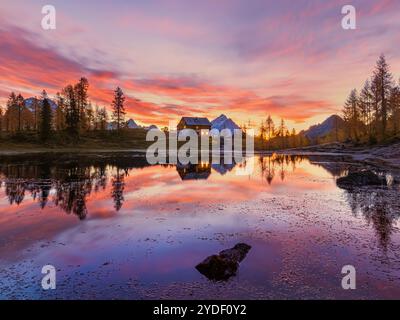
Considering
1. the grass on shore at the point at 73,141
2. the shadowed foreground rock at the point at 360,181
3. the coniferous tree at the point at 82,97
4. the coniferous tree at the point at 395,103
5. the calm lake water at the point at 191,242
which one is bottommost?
the calm lake water at the point at 191,242

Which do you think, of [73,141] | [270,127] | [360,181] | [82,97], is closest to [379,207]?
[360,181]

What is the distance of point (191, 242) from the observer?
1176cm

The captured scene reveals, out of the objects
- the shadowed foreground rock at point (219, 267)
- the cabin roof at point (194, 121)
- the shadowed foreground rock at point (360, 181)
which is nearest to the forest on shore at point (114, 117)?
the cabin roof at point (194, 121)

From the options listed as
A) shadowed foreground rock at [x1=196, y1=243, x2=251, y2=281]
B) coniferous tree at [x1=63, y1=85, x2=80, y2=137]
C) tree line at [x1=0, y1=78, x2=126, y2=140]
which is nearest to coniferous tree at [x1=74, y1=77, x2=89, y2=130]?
tree line at [x1=0, y1=78, x2=126, y2=140]

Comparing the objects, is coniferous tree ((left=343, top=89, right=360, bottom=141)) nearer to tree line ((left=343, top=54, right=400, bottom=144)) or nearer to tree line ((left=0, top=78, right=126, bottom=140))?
tree line ((left=343, top=54, right=400, bottom=144))

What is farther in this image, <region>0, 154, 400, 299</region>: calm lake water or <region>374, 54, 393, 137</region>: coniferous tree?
<region>374, 54, 393, 137</region>: coniferous tree

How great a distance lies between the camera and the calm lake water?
7.99m

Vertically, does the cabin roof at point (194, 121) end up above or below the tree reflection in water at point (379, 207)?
above

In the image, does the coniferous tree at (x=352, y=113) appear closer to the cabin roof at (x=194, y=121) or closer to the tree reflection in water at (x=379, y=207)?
the cabin roof at (x=194, y=121)

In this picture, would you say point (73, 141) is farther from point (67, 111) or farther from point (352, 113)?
point (352, 113)

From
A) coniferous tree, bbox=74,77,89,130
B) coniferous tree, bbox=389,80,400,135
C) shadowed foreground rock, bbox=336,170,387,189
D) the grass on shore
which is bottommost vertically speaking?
shadowed foreground rock, bbox=336,170,387,189

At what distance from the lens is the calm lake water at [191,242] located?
7992 millimetres
